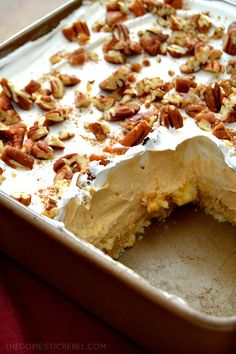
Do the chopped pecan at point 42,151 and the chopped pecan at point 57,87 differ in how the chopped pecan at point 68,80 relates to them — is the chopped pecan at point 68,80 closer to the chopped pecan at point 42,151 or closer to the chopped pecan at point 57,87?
the chopped pecan at point 57,87

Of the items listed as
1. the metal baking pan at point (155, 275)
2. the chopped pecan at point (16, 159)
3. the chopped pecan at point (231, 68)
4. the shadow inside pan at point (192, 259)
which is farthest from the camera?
the chopped pecan at point (231, 68)

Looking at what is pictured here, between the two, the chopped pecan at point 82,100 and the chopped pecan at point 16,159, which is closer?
the chopped pecan at point 16,159

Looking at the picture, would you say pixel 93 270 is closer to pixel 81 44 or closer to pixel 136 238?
pixel 136 238

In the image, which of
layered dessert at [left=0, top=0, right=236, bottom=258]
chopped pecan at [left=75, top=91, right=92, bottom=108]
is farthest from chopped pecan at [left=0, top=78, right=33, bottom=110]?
chopped pecan at [left=75, top=91, right=92, bottom=108]

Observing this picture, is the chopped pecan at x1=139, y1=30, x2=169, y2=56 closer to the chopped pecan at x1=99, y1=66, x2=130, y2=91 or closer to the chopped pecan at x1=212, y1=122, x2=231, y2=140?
the chopped pecan at x1=99, y1=66, x2=130, y2=91

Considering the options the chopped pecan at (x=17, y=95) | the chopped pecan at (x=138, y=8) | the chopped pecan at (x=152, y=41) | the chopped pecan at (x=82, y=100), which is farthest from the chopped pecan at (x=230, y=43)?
the chopped pecan at (x=17, y=95)

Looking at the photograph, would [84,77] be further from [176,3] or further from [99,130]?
[176,3]
